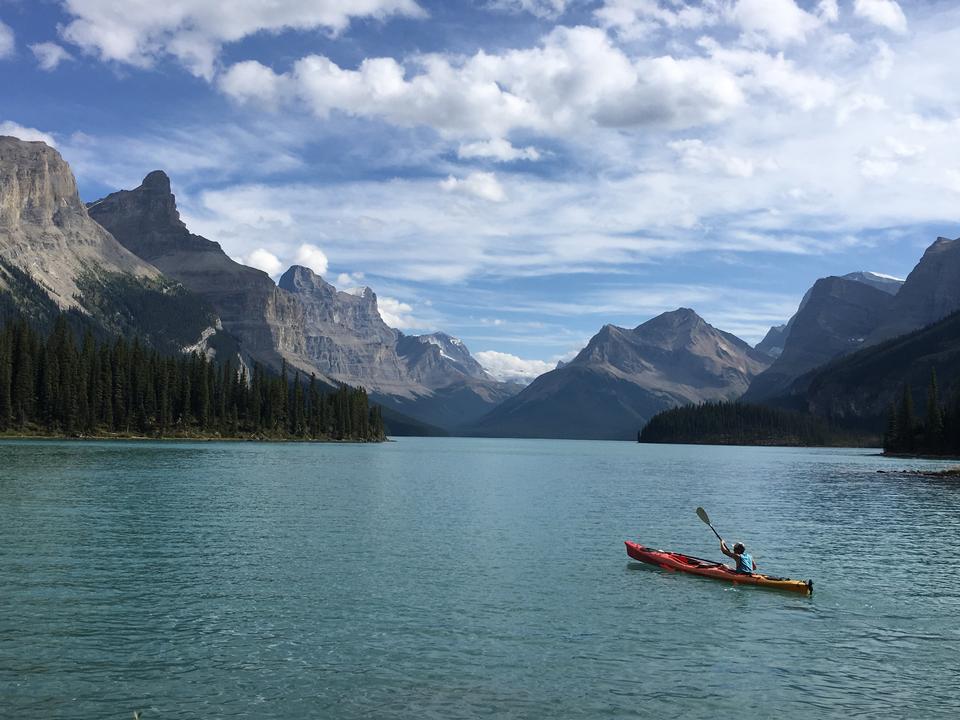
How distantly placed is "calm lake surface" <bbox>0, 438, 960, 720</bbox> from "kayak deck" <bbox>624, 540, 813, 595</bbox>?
0.61m

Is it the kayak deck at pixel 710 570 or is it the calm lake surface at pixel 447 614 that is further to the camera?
the kayak deck at pixel 710 570

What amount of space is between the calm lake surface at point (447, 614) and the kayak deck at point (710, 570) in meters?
0.61

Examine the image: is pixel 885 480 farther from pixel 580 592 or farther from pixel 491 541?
pixel 580 592

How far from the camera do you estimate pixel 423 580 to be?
4850 cm

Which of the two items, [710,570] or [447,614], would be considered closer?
[447,614]

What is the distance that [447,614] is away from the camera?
4025 centimetres

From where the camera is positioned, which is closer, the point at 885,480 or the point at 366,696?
the point at 366,696

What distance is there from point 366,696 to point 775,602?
2796 centimetres

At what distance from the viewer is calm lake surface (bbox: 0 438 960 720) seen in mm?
28734

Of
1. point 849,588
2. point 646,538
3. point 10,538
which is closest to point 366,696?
point 849,588

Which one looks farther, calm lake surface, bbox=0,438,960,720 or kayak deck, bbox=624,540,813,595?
kayak deck, bbox=624,540,813,595

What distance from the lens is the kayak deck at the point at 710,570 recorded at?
47562 millimetres

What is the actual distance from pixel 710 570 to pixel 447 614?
20445 mm

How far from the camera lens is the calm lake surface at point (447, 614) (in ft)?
94.3
